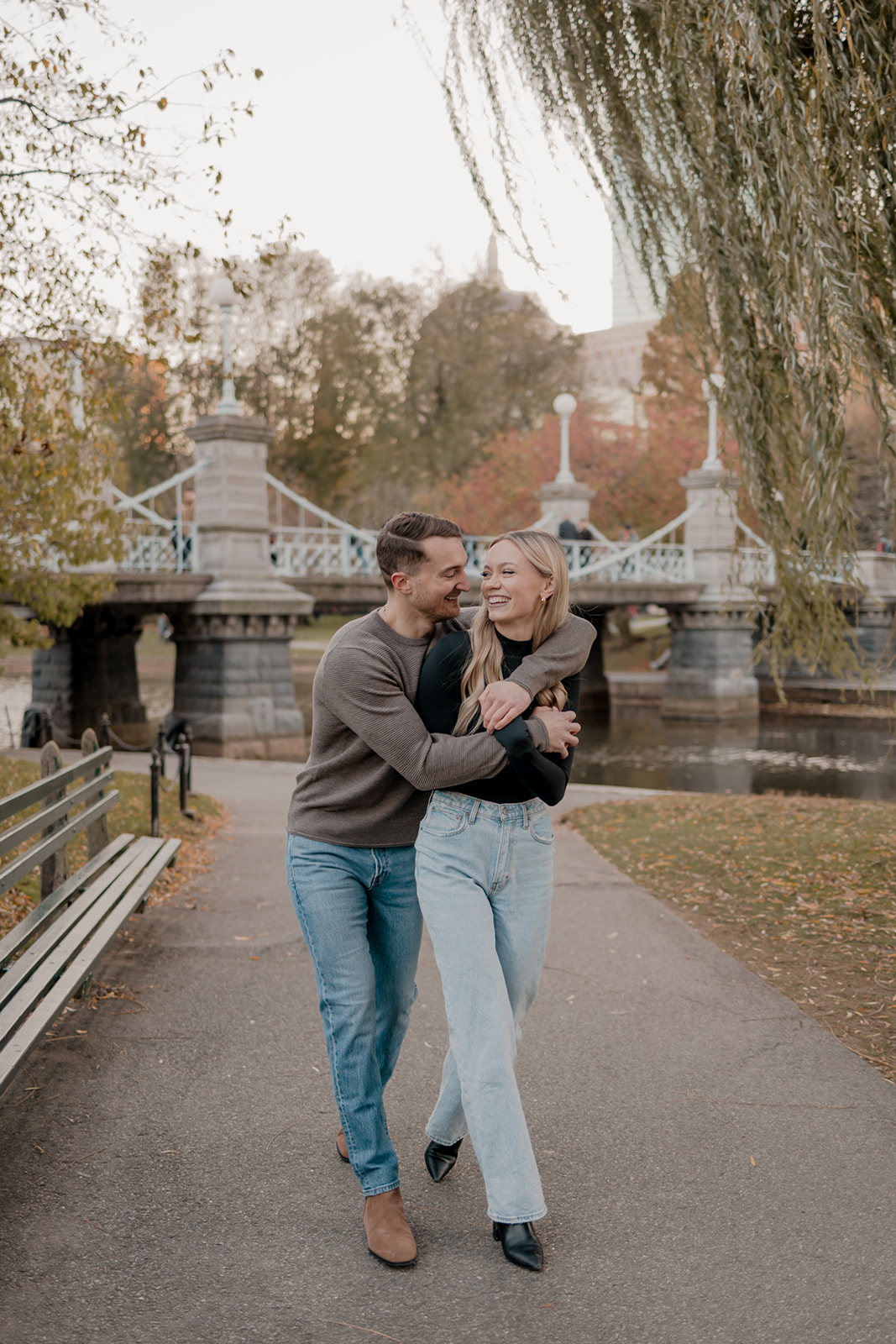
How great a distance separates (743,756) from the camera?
22312 millimetres

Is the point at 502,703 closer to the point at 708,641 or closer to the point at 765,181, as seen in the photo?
the point at 765,181

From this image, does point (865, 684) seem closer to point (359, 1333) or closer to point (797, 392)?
point (797, 392)

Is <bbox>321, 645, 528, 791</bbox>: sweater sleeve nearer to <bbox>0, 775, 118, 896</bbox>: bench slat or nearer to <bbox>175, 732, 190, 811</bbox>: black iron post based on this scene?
<bbox>0, 775, 118, 896</bbox>: bench slat

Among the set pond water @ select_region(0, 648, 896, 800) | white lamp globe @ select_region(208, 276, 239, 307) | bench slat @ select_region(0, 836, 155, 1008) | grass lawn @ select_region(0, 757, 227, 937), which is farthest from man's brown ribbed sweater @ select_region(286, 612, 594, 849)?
white lamp globe @ select_region(208, 276, 239, 307)

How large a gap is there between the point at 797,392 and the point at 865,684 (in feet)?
5.23

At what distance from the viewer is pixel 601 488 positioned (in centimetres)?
3916

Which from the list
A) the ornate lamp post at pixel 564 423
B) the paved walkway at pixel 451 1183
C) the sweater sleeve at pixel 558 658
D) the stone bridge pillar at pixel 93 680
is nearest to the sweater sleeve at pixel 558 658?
the sweater sleeve at pixel 558 658

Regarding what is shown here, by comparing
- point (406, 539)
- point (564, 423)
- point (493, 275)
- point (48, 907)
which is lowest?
point (48, 907)

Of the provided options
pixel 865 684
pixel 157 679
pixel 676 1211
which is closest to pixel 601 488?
pixel 157 679

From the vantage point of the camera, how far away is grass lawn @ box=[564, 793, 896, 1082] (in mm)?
4695

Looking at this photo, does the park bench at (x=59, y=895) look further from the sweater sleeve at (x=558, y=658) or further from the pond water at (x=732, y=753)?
the pond water at (x=732, y=753)

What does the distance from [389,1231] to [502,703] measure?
1.19 meters

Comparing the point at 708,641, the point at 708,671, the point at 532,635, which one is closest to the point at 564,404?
the point at 708,641

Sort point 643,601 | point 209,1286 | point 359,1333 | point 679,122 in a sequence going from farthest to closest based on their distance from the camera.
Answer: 1. point 643,601
2. point 679,122
3. point 209,1286
4. point 359,1333
